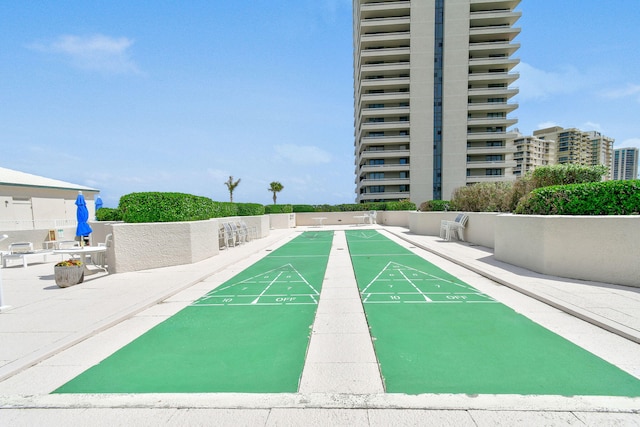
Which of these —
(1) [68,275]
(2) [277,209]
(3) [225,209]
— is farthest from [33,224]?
(2) [277,209]

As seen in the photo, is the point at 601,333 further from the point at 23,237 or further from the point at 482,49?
the point at 482,49

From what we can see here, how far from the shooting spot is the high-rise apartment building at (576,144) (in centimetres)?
10788

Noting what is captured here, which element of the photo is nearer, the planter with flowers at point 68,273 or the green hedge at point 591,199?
the green hedge at point 591,199

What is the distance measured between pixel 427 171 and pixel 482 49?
72.1 ft

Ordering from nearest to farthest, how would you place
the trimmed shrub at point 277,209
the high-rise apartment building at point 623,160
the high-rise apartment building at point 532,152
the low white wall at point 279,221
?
the low white wall at point 279,221 < the trimmed shrub at point 277,209 < the high-rise apartment building at point 532,152 < the high-rise apartment building at point 623,160

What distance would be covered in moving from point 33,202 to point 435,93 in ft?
169

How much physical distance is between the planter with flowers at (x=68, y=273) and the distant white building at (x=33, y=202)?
1204 centimetres

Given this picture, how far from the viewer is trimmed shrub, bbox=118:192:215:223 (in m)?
8.48

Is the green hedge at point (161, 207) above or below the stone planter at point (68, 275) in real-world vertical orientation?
above

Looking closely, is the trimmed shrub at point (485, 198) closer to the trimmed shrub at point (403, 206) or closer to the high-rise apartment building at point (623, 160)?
the trimmed shrub at point (403, 206)

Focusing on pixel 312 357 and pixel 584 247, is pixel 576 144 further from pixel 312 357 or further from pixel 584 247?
pixel 312 357

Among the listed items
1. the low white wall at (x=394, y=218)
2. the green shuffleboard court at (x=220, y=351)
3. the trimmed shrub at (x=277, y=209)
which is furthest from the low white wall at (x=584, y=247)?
the trimmed shrub at (x=277, y=209)

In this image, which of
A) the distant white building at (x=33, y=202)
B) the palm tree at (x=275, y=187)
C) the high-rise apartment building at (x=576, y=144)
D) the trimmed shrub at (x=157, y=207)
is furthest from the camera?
the high-rise apartment building at (x=576, y=144)

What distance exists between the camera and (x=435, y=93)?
4388 centimetres
